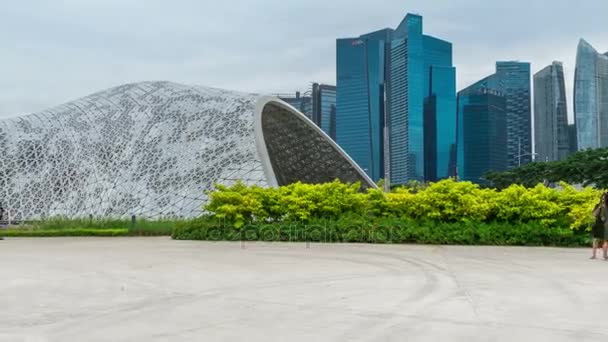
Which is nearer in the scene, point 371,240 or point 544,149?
point 371,240

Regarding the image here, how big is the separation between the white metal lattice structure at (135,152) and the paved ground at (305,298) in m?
14.5

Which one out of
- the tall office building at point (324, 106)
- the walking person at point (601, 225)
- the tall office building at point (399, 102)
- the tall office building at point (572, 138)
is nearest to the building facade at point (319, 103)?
the tall office building at point (324, 106)

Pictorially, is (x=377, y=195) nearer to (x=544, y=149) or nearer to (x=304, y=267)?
(x=304, y=267)

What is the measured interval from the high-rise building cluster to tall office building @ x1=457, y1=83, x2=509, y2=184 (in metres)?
0.15

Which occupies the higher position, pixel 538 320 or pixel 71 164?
pixel 71 164

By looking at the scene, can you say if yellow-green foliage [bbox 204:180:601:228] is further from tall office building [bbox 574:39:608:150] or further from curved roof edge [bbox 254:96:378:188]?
tall office building [bbox 574:39:608:150]

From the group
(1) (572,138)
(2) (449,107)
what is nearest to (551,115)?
(1) (572,138)

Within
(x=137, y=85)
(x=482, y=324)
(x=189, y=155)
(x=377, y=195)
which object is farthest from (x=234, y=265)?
(x=137, y=85)

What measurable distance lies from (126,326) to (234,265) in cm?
531

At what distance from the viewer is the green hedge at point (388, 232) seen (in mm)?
15586

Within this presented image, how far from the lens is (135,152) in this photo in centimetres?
2956

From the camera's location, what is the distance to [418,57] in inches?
3661

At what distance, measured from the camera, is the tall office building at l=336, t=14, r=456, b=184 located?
7038cm

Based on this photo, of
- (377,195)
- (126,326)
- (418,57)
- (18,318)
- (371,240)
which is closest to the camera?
(126,326)
